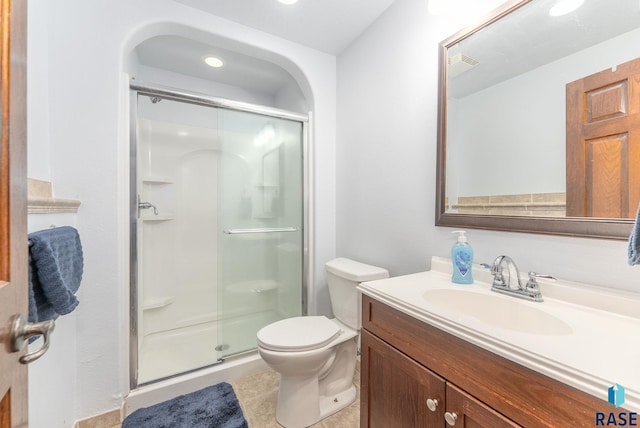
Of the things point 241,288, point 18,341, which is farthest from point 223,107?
point 18,341

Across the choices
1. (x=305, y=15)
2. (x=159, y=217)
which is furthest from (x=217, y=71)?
(x=159, y=217)

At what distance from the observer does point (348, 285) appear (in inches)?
59.3

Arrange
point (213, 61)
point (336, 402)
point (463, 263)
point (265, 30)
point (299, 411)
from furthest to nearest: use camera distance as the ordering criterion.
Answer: point (213, 61) → point (265, 30) → point (336, 402) → point (299, 411) → point (463, 263)

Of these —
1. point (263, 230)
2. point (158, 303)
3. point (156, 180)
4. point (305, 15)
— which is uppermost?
point (305, 15)

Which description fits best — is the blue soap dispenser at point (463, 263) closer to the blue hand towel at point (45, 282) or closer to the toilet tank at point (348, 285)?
the toilet tank at point (348, 285)

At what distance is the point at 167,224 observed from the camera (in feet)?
7.39

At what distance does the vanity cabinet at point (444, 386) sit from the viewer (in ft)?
1.75

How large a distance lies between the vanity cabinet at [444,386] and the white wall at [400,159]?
52 centimetres

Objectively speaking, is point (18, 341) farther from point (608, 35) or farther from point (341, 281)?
point (608, 35)

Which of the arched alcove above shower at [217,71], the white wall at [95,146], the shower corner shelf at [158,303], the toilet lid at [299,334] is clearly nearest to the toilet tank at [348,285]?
the toilet lid at [299,334]

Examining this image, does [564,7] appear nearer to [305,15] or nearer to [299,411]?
[305,15]

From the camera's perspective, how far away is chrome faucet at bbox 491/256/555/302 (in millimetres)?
890

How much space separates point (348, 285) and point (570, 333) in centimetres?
96

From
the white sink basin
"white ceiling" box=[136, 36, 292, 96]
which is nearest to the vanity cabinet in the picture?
the white sink basin
